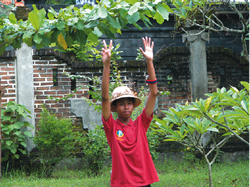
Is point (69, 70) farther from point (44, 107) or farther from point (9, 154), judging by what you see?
point (9, 154)

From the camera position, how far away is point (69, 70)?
18.6 feet

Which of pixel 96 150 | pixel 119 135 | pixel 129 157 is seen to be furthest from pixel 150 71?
pixel 96 150

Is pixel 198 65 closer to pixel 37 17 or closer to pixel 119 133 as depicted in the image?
pixel 119 133

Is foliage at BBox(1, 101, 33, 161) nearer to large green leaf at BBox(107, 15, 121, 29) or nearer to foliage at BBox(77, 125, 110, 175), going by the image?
foliage at BBox(77, 125, 110, 175)

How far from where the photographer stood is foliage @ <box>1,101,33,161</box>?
16.5 ft

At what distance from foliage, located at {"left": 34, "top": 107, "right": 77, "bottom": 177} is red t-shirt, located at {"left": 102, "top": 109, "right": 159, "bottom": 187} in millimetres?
2595

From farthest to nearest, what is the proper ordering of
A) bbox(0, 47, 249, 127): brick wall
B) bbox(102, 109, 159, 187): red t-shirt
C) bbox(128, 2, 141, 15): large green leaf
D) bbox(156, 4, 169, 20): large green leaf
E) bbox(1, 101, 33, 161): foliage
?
bbox(0, 47, 249, 127): brick wall → bbox(1, 101, 33, 161): foliage → bbox(102, 109, 159, 187): red t-shirt → bbox(156, 4, 169, 20): large green leaf → bbox(128, 2, 141, 15): large green leaf

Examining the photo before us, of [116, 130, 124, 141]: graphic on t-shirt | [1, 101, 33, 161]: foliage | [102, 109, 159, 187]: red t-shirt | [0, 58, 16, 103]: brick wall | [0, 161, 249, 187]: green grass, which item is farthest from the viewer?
[0, 58, 16, 103]: brick wall

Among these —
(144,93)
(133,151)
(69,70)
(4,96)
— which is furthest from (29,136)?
(133,151)

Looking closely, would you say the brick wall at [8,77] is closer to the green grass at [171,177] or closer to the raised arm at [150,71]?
the green grass at [171,177]

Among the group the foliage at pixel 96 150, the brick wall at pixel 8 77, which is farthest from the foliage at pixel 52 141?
the brick wall at pixel 8 77

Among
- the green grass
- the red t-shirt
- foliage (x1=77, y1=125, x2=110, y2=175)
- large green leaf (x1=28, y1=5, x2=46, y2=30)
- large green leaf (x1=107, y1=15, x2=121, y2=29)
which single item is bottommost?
the green grass

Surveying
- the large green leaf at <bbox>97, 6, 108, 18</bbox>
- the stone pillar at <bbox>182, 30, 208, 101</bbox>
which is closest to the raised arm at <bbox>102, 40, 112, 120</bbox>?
the large green leaf at <bbox>97, 6, 108, 18</bbox>

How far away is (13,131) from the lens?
204 inches
